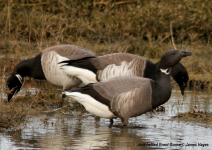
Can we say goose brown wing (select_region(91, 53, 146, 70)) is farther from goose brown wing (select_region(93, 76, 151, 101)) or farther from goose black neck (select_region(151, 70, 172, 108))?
goose black neck (select_region(151, 70, 172, 108))

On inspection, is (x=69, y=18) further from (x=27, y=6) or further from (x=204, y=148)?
→ (x=204, y=148)

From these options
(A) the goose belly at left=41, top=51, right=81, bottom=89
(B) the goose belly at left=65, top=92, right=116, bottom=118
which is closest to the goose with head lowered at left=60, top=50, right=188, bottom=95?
(A) the goose belly at left=41, top=51, right=81, bottom=89

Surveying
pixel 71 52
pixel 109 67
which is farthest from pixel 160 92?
pixel 71 52

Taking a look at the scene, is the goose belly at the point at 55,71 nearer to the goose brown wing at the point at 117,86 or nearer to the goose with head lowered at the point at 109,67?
the goose with head lowered at the point at 109,67

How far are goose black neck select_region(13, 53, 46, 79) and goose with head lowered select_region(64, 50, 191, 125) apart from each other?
195 cm

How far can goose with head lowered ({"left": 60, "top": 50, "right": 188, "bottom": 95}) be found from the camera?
281 inches

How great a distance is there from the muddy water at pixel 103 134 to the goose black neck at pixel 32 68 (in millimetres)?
1336

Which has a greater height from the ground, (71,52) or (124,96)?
(71,52)

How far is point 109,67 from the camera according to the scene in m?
7.14

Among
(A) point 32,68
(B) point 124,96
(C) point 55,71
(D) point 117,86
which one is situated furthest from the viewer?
(A) point 32,68

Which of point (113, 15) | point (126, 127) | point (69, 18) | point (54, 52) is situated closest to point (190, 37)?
point (113, 15)

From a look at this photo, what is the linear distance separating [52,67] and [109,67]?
120cm

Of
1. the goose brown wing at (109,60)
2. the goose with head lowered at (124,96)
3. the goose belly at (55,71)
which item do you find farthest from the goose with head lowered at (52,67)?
the goose with head lowered at (124,96)

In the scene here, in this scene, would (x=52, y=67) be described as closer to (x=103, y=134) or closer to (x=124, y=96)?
(x=124, y=96)
